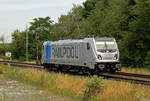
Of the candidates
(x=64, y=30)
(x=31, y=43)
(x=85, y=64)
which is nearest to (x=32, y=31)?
(x=31, y=43)

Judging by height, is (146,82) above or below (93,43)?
below

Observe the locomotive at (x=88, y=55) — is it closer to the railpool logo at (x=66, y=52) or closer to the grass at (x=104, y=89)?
the railpool logo at (x=66, y=52)

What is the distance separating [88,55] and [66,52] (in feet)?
13.7

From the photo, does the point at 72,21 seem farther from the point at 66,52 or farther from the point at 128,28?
the point at 66,52

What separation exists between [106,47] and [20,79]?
257 inches

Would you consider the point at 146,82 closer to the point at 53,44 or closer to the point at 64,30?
the point at 53,44

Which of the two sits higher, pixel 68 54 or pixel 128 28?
pixel 128 28

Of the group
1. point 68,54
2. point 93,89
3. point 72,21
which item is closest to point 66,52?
point 68,54

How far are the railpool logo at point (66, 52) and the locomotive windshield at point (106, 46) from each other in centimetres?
261

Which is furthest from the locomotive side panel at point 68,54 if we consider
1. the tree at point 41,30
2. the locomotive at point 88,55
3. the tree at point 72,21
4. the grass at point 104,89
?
the tree at point 41,30

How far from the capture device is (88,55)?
72.3ft

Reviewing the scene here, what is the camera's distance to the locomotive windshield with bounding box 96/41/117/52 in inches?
853

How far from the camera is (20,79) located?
2075cm

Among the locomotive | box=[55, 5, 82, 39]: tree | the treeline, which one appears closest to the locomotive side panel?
the locomotive
